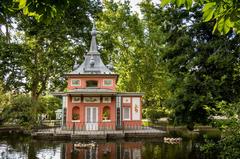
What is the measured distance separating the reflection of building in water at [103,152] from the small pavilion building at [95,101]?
28.3ft

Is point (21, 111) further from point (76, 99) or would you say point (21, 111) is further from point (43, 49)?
point (43, 49)

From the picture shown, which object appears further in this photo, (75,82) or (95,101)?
(75,82)

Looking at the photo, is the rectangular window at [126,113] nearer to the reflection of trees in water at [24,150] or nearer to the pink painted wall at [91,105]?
the pink painted wall at [91,105]

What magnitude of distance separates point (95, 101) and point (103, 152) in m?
12.4

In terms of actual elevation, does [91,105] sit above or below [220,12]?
below

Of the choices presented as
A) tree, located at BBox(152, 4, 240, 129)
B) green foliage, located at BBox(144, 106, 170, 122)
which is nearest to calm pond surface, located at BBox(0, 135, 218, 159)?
tree, located at BBox(152, 4, 240, 129)

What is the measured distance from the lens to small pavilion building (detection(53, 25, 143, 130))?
95.3 ft

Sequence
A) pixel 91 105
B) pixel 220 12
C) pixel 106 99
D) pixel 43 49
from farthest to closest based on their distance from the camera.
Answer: pixel 43 49 < pixel 106 99 < pixel 91 105 < pixel 220 12

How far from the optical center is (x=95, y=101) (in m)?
29.7

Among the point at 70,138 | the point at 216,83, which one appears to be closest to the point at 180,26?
the point at 216,83

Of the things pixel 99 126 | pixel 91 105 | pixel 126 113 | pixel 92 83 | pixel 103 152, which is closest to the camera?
pixel 103 152

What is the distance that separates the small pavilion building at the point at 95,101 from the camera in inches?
1144

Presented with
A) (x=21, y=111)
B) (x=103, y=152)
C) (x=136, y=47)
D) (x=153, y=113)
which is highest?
(x=136, y=47)

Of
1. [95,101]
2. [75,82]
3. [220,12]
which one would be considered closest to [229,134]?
[220,12]
